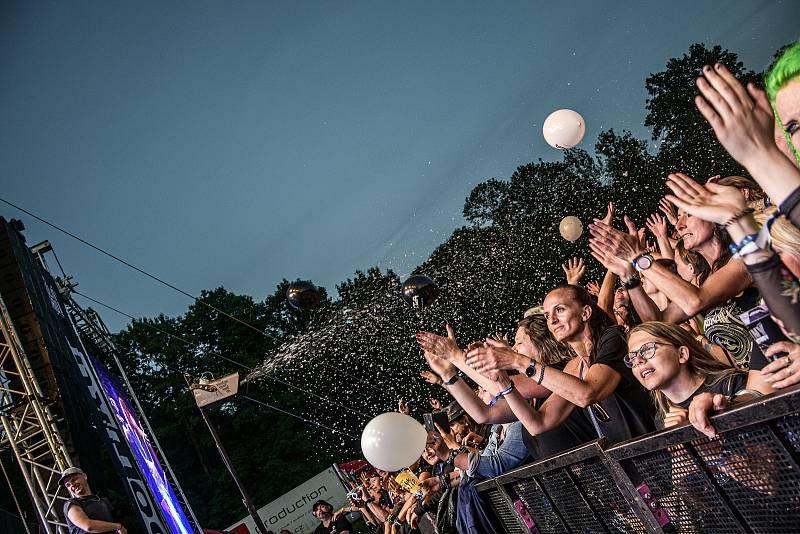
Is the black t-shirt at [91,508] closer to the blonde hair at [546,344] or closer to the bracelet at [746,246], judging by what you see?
the blonde hair at [546,344]

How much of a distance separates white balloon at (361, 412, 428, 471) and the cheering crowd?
0.38m

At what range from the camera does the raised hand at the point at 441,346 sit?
12.7 ft

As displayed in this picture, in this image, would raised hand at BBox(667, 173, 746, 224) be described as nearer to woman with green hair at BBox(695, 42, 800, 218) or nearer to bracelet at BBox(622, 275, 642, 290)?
woman with green hair at BBox(695, 42, 800, 218)

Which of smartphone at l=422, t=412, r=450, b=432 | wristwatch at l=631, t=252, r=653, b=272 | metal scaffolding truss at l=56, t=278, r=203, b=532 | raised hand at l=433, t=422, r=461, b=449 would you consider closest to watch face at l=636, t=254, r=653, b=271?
wristwatch at l=631, t=252, r=653, b=272

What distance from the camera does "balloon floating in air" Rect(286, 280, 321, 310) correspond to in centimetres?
1023

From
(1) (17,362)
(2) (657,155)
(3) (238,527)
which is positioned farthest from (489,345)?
(2) (657,155)

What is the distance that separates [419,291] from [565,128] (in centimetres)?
354

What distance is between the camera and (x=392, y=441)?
5.35 metres

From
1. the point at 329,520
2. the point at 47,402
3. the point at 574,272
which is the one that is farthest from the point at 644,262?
the point at 329,520

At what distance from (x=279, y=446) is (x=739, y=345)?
30983 millimetres

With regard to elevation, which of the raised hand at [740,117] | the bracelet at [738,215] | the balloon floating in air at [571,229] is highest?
the balloon floating in air at [571,229]

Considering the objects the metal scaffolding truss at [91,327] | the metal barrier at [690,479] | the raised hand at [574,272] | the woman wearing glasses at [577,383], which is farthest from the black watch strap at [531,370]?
the metal scaffolding truss at [91,327]

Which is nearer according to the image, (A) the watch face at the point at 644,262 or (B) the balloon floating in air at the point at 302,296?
(A) the watch face at the point at 644,262

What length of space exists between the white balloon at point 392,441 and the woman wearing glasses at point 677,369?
307 centimetres
